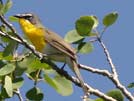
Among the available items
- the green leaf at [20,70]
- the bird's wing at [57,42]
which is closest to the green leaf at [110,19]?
the green leaf at [20,70]

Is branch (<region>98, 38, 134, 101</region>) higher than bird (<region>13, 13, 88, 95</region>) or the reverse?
higher

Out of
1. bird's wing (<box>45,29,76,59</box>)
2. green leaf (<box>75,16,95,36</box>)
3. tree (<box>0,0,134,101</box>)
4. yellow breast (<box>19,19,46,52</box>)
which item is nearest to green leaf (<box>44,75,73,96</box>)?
tree (<box>0,0,134,101</box>)

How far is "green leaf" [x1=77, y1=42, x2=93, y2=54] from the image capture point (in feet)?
8.30

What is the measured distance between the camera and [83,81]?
2535mm

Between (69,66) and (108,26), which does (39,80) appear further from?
(69,66)

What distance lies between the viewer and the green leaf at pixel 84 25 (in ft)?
7.56

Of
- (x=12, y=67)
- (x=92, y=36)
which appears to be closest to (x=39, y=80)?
(x=12, y=67)

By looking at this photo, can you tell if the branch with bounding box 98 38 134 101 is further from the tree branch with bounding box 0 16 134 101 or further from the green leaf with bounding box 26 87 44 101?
the green leaf with bounding box 26 87 44 101

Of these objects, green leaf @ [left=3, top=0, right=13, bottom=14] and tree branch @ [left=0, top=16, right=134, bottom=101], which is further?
green leaf @ [left=3, top=0, right=13, bottom=14]

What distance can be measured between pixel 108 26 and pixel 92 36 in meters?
0.11

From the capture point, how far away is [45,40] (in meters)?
3.93

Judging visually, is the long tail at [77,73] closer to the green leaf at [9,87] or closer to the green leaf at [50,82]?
the green leaf at [50,82]

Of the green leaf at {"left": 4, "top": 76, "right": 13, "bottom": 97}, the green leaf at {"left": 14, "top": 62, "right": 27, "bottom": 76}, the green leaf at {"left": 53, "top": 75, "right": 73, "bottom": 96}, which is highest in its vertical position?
the green leaf at {"left": 14, "top": 62, "right": 27, "bottom": 76}

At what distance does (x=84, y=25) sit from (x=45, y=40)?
162cm
